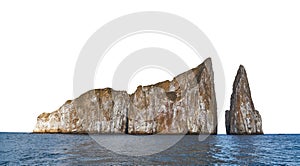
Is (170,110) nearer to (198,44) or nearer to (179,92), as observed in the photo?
(179,92)

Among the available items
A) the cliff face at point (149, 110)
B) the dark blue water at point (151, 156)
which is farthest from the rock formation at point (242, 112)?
the dark blue water at point (151, 156)

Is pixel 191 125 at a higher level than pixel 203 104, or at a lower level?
lower

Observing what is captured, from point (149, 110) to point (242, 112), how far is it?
4718 centimetres

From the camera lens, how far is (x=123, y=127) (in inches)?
5822

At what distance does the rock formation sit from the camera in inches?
5418

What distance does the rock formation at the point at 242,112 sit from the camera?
452ft

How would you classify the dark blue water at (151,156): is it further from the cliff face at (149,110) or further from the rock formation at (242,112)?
the rock formation at (242,112)

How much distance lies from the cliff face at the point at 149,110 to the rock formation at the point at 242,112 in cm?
1057

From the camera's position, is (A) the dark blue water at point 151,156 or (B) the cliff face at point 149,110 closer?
(A) the dark blue water at point 151,156

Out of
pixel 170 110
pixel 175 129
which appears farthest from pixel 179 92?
pixel 175 129

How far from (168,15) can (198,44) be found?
878 centimetres

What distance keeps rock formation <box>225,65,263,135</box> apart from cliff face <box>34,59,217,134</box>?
34.7 ft

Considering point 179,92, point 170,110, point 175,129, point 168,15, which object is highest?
point 168,15

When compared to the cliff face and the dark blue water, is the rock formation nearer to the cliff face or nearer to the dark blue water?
the cliff face
